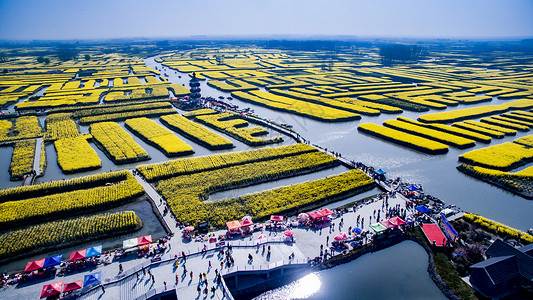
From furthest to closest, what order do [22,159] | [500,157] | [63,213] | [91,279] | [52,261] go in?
[500,157], [22,159], [63,213], [52,261], [91,279]

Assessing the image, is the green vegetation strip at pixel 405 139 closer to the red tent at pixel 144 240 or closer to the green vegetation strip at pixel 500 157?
the green vegetation strip at pixel 500 157

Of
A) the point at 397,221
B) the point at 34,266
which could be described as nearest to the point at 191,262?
the point at 34,266

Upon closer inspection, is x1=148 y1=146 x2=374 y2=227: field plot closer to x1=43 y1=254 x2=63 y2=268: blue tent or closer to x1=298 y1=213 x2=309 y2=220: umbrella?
x1=298 y1=213 x2=309 y2=220: umbrella

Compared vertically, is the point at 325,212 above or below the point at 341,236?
above

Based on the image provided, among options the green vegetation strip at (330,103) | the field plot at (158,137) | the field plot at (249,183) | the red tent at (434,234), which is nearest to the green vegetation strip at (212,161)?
the field plot at (249,183)

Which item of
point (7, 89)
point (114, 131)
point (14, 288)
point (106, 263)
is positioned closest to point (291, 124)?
point (114, 131)

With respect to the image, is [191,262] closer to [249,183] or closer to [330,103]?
[249,183]

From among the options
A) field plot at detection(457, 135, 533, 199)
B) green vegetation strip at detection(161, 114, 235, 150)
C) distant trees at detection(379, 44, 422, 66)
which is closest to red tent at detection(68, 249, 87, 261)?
green vegetation strip at detection(161, 114, 235, 150)
